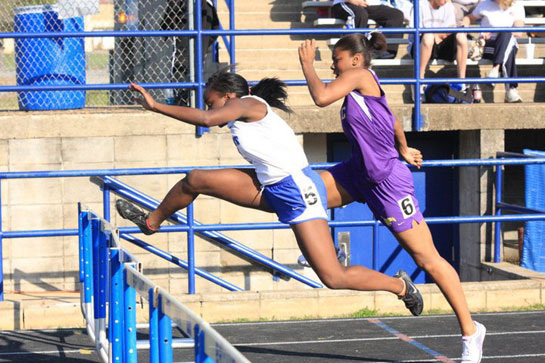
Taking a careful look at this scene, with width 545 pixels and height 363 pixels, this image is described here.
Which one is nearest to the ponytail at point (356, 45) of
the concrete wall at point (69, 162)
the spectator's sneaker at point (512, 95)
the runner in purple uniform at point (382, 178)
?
the runner in purple uniform at point (382, 178)

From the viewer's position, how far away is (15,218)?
406 inches

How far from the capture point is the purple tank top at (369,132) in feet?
20.8

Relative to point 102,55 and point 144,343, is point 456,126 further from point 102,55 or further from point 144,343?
point 102,55

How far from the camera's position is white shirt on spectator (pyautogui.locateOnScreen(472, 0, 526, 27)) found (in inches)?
514

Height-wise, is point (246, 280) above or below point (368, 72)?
below

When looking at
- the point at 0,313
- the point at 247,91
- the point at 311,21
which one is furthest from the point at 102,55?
the point at 247,91

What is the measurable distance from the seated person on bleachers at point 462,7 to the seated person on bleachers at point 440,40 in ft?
1.52

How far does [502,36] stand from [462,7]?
147 cm

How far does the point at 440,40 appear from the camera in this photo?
12.8m

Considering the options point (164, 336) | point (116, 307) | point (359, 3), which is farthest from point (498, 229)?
point (164, 336)

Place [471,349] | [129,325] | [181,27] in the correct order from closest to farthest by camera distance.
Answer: [129,325]
[471,349]
[181,27]

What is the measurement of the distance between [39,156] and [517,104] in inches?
214

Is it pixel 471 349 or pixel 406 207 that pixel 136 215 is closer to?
pixel 406 207

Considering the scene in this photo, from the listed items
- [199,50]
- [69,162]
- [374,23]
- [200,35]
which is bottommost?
[69,162]
